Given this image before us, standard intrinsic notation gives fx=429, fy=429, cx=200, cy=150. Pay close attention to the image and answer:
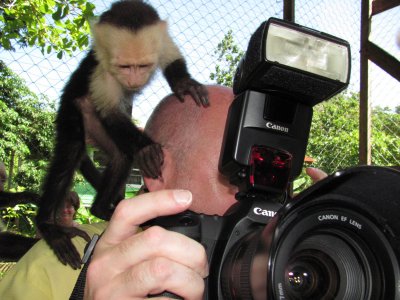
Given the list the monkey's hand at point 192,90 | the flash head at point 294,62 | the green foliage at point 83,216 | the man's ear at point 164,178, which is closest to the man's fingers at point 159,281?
the flash head at point 294,62

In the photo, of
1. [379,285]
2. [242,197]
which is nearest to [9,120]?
[242,197]

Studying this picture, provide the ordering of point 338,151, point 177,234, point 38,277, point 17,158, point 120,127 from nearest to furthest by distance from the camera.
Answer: point 177,234
point 38,277
point 120,127
point 338,151
point 17,158

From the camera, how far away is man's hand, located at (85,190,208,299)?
52 cm

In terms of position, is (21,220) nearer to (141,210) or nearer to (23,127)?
(23,127)

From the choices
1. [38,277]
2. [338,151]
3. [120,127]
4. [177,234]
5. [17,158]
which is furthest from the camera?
[17,158]

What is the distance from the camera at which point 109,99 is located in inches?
59.7

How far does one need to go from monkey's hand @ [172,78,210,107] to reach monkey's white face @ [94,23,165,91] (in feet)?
0.78

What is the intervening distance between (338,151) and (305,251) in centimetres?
195

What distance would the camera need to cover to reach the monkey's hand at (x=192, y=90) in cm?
98

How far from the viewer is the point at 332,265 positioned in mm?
568

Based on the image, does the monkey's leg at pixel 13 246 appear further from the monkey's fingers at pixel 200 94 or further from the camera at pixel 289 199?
the camera at pixel 289 199

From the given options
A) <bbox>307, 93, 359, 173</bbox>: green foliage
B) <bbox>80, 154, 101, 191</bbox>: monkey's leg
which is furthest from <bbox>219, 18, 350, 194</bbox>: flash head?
<bbox>307, 93, 359, 173</bbox>: green foliage

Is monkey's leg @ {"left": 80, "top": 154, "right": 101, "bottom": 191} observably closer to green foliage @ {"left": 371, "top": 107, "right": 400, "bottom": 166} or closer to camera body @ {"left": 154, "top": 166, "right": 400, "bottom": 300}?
camera body @ {"left": 154, "top": 166, "right": 400, "bottom": 300}

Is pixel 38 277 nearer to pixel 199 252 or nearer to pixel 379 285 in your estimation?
pixel 199 252
